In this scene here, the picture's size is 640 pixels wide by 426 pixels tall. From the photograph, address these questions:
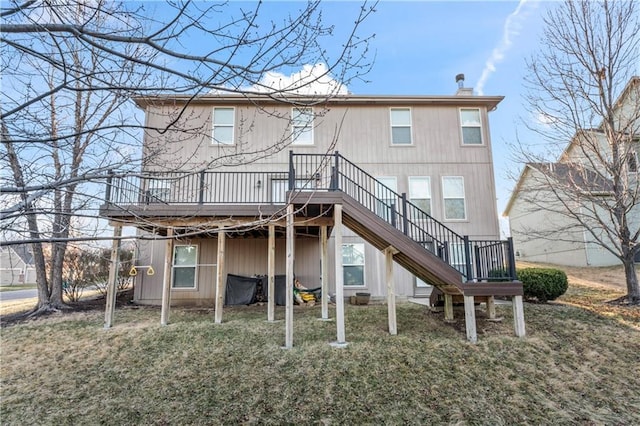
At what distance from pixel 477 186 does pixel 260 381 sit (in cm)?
935

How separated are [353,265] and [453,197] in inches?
159

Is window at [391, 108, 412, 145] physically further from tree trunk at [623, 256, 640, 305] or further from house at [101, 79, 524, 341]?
tree trunk at [623, 256, 640, 305]

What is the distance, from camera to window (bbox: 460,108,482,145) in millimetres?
11414

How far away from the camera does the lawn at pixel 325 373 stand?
433 cm

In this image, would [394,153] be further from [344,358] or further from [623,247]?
[344,358]

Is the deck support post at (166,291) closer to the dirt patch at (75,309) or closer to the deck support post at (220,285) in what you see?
the deck support post at (220,285)

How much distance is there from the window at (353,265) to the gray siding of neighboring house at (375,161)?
196 millimetres

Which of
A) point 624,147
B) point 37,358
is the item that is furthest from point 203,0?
point 624,147

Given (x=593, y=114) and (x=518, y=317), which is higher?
(x=593, y=114)

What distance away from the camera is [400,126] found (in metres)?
11.5

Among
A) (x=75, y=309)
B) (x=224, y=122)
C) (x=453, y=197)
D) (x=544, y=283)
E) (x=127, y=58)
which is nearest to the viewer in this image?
(x=127, y=58)

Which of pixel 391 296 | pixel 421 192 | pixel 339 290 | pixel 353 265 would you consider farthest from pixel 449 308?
pixel 421 192

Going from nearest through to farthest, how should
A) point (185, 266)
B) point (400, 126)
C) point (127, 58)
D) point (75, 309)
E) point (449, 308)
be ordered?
1. point (127, 58)
2. point (449, 308)
3. point (75, 309)
4. point (185, 266)
5. point (400, 126)

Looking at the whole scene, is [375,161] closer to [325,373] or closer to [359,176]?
[359,176]
